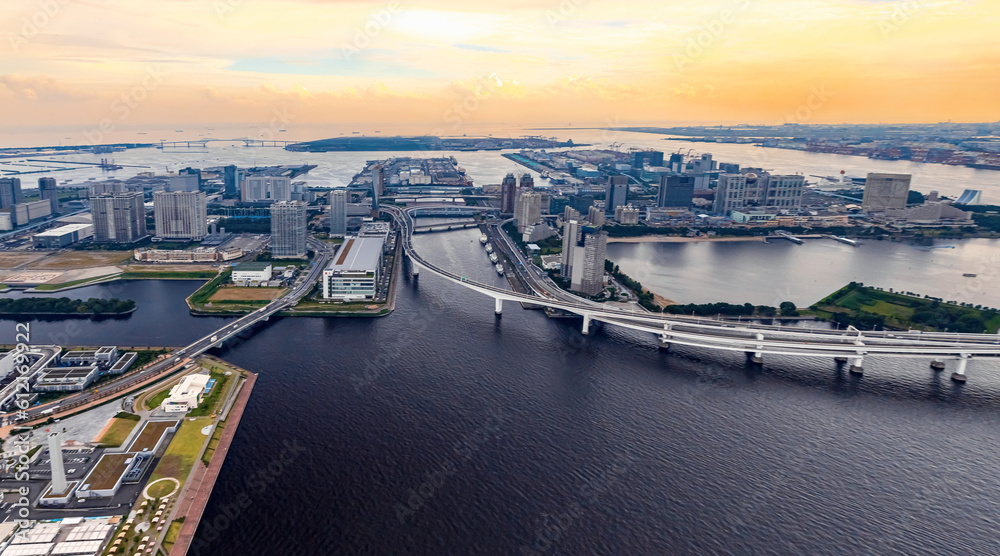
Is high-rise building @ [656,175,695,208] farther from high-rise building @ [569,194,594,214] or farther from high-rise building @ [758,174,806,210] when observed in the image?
high-rise building @ [758,174,806,210]

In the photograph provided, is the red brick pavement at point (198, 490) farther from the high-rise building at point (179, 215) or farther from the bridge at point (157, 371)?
the high-rise building at point (179, 215)

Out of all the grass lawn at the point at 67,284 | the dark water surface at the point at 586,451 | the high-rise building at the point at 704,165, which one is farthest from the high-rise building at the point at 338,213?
the high-rise building at the point at 704,165

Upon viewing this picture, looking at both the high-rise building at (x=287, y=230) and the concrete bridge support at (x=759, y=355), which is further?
the high-rise building at (x=287, y=230)

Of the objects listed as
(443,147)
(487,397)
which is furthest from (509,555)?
(443,147)

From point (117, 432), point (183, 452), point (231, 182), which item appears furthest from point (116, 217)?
point (183, 452)

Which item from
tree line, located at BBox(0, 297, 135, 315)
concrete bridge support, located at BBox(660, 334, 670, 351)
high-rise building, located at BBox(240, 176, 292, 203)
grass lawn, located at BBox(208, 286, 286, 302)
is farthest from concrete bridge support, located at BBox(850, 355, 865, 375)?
high-rise building, located at BBox(240, 176, 292, 203)
